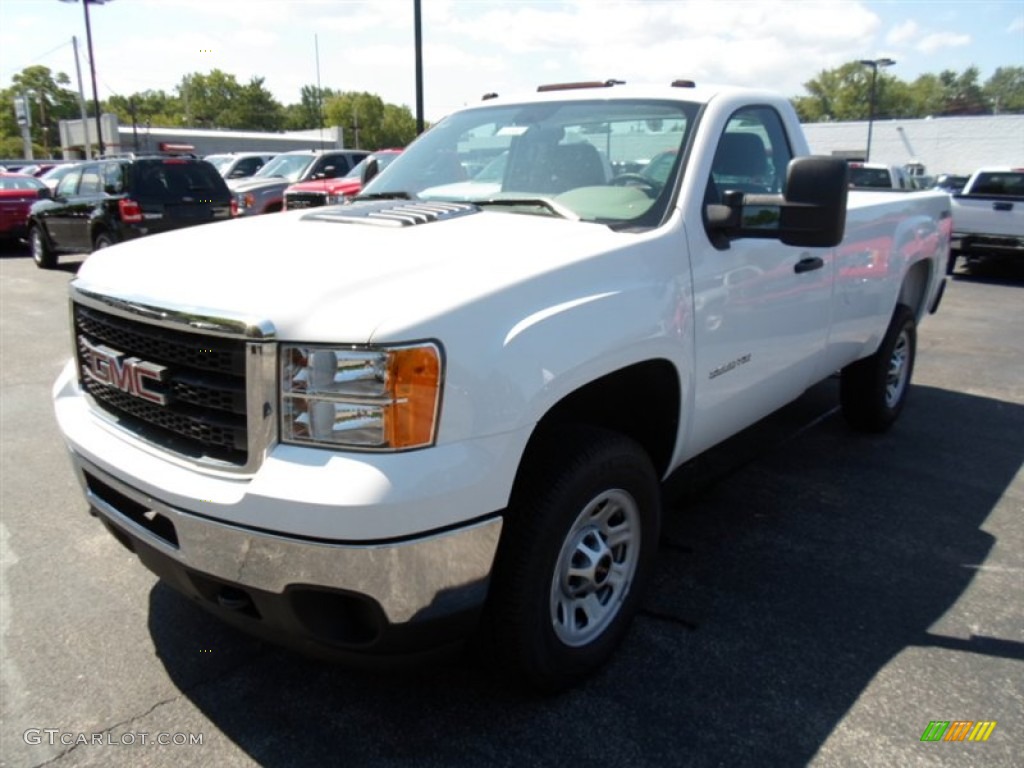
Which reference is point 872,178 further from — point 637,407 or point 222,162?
point 222,162

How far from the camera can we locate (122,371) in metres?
2.62

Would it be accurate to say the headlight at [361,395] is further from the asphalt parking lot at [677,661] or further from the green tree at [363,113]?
the green tree at [363,113]

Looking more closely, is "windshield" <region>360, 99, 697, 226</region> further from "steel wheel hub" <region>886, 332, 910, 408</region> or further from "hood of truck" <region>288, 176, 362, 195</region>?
"hood of truck" <region>288, 176, 362, 195</region>

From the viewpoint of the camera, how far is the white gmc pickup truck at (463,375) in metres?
2.12

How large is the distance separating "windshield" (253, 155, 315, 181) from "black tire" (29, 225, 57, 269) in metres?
4.55

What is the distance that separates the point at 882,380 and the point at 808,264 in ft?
6.26

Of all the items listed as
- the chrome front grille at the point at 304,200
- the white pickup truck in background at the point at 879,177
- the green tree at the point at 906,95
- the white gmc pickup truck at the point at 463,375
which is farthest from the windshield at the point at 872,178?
the green tree at the point at 906,95

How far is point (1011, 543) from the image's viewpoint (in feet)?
13.1

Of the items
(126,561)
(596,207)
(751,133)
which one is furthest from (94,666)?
(751,133)

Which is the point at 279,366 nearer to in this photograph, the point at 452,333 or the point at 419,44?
the point at 452,333

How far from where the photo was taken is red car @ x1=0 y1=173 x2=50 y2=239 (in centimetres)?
1728

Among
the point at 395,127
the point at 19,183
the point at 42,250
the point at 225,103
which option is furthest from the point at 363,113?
the point at 42,250

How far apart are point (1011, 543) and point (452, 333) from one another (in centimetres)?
326

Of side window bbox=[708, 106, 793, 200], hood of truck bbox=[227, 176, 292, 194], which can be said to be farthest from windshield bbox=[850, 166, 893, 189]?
side window bbox=[708, 106, 793, 200]
